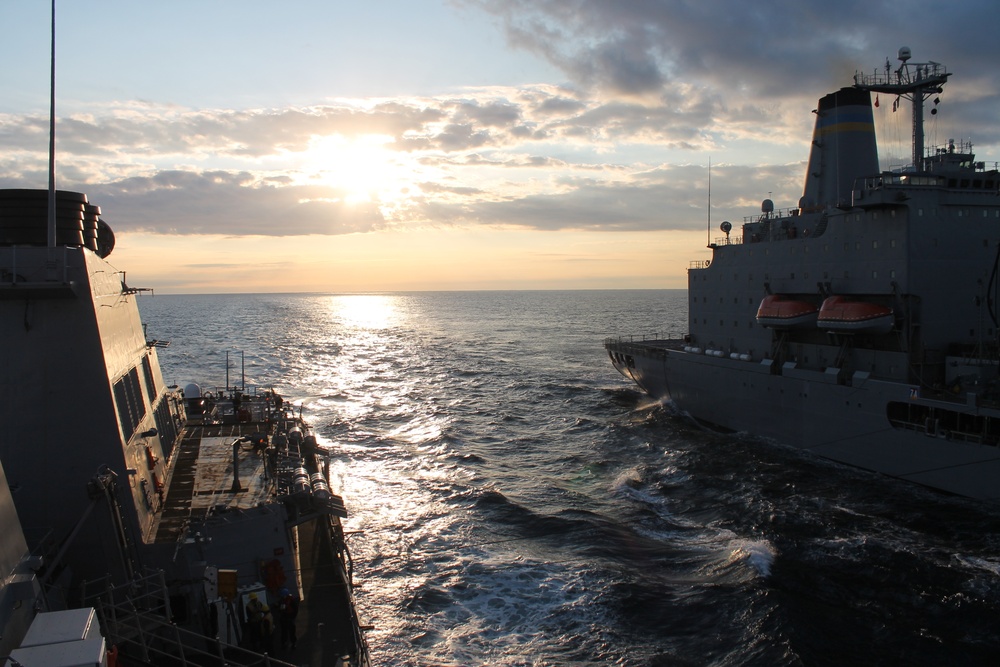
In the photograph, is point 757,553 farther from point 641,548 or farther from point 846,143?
point 846,143

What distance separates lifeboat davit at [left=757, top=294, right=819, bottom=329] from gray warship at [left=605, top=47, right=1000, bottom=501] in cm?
7

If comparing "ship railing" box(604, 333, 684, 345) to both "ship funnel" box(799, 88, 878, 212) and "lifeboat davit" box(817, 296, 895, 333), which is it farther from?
"lifeboat davit" box(817, 296, 895, 333)

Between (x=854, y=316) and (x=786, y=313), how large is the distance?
167 inches

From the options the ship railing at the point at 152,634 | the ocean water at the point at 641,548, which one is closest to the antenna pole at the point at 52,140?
the ship railing at the point at 152,634

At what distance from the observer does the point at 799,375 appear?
31.0 meters

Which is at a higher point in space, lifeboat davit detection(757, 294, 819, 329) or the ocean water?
lifeboat davit detection(757, 294, 819, 329)

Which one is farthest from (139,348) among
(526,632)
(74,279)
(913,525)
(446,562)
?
(913,525)

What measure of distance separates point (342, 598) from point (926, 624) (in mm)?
14621

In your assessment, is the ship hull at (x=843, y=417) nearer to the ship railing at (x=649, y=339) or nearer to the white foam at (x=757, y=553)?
the ship railing at (x=649, y=339)

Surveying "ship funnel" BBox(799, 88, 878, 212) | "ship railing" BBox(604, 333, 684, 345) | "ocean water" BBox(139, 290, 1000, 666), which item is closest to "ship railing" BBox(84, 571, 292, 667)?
"ocean water" BBox(139, 290, 1000, 666)

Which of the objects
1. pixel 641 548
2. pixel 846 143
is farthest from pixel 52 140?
pixel 846 143

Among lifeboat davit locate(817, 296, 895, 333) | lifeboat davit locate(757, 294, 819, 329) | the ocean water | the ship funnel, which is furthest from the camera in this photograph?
the ship funnel

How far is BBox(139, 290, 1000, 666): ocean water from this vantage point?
16.4 metres

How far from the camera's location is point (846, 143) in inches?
1406
